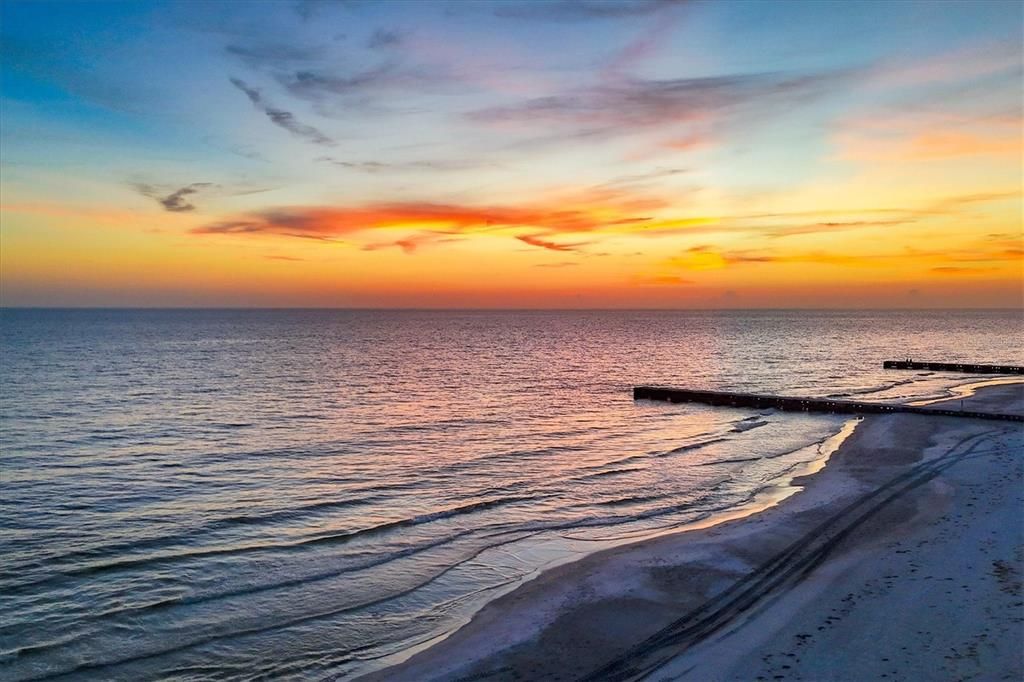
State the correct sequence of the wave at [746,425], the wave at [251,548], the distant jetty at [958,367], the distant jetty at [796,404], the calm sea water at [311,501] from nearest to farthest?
1. the calm sea water at [311,501]
2. the wave at [251,548]
3. the distant jetty at [796,404]
4. the wave at [746,425]
5. the distant jetty at [958,367]

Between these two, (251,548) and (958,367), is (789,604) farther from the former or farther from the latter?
(958,367)

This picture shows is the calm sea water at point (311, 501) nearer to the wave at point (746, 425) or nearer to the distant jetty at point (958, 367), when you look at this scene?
the wave at point (746, 425)

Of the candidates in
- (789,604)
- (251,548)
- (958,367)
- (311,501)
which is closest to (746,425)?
(311,501)

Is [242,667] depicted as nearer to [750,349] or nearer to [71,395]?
[71,395]

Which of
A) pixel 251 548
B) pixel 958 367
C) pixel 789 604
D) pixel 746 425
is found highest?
pixel 958 367

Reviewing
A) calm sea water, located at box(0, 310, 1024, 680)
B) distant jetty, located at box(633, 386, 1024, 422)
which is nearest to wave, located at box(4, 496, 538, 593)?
calm sea water, located at box(0, 310, 1024, 680)

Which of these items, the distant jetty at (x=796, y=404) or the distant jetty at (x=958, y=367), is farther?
the distant jetty at (x=958, y=367)

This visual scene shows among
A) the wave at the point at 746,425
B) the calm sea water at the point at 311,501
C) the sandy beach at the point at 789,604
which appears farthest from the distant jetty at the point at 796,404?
the sandy beach at the point at 789,604
